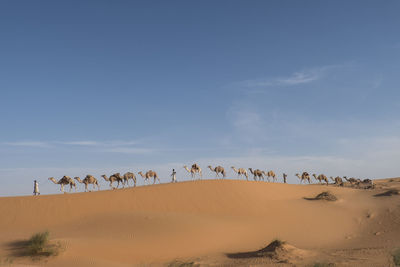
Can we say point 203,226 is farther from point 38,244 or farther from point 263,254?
point 38,244

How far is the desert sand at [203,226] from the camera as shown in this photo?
13367 millimetres

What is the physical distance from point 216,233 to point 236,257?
3570mm

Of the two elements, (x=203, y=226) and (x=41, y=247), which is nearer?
(x=41, y=247)

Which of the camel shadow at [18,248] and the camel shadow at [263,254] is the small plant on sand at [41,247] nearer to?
the camel shadow at [18,248]

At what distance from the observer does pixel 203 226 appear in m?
18.1

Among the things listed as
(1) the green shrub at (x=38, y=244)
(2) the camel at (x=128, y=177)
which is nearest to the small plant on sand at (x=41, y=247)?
(1) the green shrub at (x=38, y=244)

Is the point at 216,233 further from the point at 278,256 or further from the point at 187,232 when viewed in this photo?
the point at 278,256

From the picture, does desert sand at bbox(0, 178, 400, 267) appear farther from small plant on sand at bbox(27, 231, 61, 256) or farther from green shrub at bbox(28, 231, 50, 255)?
green shrub at bbox(28, 231, 50, 255)

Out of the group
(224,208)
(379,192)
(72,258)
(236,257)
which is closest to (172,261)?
(236,257)

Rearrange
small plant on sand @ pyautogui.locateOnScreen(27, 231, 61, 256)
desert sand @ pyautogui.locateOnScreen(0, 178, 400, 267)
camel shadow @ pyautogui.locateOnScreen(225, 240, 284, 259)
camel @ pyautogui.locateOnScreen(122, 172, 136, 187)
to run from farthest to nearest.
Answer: camel @ pyautogui.locateOnScreen(122, 172, 136, 187) → camel shadow @ pyautogui.locateOnScreen(225, 240, 284, 259) → desert sand @ pyautogui.locateOnScreen(0, 178, 400, 267) → small plant on sand @ pyautogui.locateOnScreen(27, 231, 61, 256)

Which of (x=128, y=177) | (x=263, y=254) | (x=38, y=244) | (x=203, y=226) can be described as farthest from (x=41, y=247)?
(x=128, y=177)

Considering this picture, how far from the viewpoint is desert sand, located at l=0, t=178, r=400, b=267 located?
13.4 metres

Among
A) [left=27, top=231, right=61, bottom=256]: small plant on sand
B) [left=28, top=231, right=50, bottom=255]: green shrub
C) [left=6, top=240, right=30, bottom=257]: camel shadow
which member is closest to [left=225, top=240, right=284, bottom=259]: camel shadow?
[left=27, top=231, right=61, bottom=256]: small plant on sand

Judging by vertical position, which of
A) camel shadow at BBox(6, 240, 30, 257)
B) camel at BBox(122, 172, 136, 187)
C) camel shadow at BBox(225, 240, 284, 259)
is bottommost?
camel shadow at BBox(225, 240, 284, 259)
